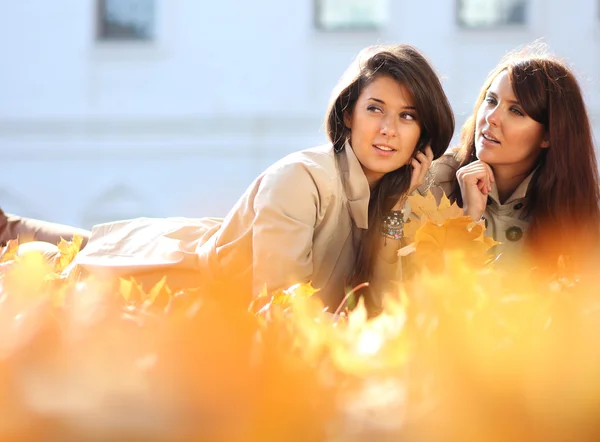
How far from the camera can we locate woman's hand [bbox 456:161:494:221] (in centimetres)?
221

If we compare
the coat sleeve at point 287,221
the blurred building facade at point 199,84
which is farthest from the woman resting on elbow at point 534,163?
the blurred building facade at point 199,84

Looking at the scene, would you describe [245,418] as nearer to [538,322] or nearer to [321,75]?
[538,322]

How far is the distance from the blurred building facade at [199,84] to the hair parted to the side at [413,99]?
8725 mm

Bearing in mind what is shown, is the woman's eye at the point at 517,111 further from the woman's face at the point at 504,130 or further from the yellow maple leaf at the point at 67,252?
the yellow maple leaf at the point at 67,252

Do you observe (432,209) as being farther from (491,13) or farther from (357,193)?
(491,13)

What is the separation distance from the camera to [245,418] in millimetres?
422

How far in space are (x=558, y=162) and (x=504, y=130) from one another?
177 millimetres

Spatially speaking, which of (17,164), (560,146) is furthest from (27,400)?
(17,164)

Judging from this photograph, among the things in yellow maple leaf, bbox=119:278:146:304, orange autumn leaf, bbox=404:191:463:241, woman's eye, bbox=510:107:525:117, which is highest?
yellow maple leaf, bbox=119:278:146:304

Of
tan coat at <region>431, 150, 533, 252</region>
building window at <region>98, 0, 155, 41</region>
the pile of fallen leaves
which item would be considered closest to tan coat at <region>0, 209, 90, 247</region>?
tan coat at <region>431, 150, 533, 252</region>

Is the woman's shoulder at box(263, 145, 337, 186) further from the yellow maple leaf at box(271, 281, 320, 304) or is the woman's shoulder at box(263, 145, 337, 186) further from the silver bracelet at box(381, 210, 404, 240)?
the yellow maple leaf at box(271, 281, 320, 304)

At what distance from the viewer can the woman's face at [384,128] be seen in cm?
204

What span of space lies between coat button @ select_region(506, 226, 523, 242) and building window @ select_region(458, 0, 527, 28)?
30.8 feet

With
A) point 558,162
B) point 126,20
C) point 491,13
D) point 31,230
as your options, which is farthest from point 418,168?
point 126,20
